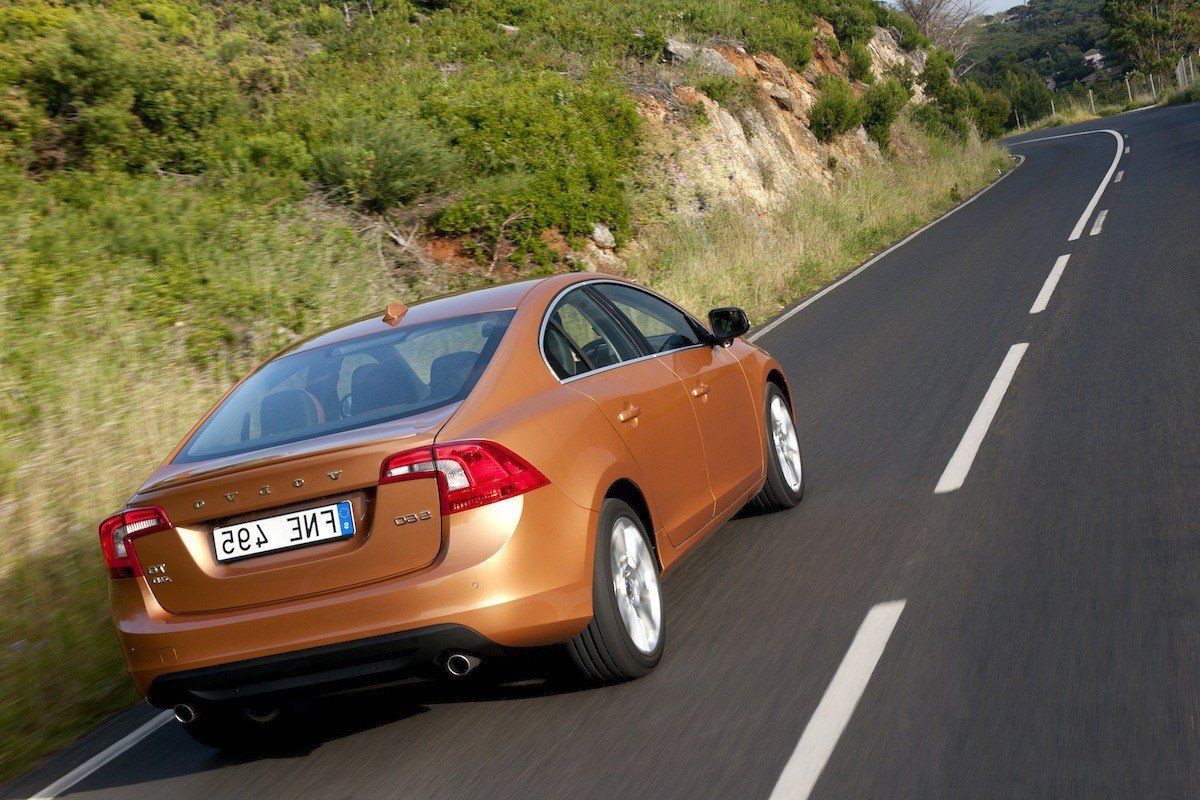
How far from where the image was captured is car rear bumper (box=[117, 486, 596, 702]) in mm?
3975

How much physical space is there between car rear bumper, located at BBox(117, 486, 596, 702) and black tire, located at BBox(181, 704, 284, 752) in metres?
0.48

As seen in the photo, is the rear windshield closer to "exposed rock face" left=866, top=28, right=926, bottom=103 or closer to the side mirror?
the side mirror

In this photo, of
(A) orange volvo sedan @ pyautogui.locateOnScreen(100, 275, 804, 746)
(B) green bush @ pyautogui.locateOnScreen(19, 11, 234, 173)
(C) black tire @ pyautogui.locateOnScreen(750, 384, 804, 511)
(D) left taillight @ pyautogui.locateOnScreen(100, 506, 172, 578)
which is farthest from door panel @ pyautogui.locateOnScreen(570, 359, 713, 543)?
(B) green bush @ pyautogui.locateOnScreen(19, 11, 234, 173)

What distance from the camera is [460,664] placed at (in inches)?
160

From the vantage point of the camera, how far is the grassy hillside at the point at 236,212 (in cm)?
772

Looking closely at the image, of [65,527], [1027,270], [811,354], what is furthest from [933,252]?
[65,527]

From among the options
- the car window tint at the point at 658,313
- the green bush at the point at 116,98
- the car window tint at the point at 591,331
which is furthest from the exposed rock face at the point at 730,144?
the car window tint at the point at 591,331

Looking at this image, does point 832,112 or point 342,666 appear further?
point 832,112

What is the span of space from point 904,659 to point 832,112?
28.0m

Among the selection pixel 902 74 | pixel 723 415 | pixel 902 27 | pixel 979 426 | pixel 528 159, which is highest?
pixel 902 27

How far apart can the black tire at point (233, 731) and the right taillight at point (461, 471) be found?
1260 millimetres

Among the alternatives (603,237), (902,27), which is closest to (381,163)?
(603,237)

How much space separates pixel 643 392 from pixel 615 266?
46.3ft

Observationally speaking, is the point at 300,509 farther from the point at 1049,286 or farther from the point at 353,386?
the point at 1049,286
